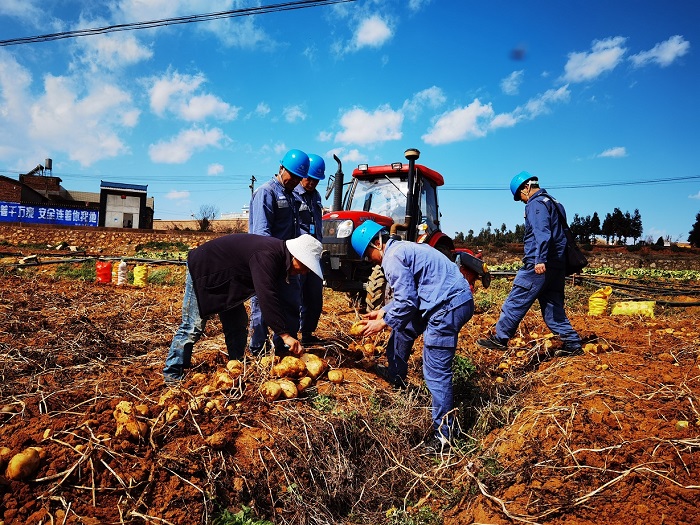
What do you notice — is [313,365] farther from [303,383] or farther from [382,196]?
[382,196]

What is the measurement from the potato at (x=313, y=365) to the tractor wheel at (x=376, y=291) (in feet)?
9.01

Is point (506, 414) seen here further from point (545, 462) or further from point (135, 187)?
point (135, 187)

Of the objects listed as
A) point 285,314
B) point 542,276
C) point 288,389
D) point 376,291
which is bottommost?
point 288,389

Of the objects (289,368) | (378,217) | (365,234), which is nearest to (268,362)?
(289,368)

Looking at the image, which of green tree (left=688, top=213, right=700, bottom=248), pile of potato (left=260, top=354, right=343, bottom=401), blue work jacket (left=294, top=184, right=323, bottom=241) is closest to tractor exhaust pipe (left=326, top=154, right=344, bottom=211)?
blue work jacket (left=294, top=184, right=323, bottom=241)

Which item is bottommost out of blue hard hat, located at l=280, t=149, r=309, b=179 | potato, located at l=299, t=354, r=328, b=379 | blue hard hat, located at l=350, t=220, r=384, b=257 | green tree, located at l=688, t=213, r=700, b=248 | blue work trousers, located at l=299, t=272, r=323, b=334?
potato, located at l=299, t=354, r=328, b=379

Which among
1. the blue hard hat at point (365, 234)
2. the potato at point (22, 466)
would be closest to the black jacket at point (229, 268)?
the blue hard hat at point (365, 234)

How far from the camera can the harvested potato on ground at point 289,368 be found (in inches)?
136

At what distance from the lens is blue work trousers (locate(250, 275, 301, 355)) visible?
4.17 metres

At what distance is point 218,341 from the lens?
5098 millimetres

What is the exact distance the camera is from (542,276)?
4.59 metres

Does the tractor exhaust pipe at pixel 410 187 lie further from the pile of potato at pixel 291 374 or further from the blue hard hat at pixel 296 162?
the pile of potato at pixel 291 374

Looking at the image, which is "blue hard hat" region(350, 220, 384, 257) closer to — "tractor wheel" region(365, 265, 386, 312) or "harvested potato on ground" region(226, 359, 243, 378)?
"harvested potato on ground" region(226, 359, 243, 378)

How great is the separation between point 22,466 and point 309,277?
297 cm
